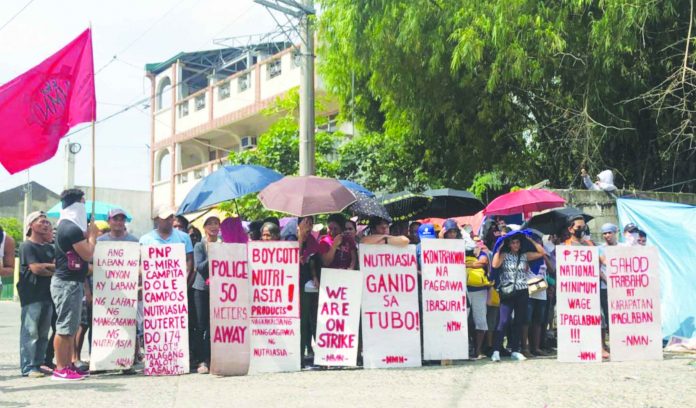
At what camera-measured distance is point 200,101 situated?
34750 mm

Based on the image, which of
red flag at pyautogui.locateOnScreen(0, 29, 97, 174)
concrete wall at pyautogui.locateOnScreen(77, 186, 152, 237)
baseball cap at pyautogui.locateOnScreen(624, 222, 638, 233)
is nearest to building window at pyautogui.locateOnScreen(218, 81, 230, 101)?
concrete wall at pyautogui.locateOnScreen(77, 186, 152, 237)

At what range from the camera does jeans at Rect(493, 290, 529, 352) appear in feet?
31.0

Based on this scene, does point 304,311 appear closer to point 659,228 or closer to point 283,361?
point 283,361

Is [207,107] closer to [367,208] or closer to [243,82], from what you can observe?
[243,82]

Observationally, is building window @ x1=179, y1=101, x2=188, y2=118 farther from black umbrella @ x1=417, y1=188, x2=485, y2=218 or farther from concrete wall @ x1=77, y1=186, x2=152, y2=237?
black umbrella @ x1=417, y1=188, x2=485, y2=218

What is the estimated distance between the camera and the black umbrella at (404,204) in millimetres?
11117

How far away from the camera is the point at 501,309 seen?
952 cm

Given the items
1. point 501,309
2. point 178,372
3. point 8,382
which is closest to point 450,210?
point 501,309

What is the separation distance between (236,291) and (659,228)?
6480mm

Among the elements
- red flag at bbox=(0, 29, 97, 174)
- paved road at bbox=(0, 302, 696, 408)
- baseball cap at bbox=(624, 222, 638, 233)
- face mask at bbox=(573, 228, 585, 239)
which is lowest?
paved road at bbox=(0, 302, 696, 408)

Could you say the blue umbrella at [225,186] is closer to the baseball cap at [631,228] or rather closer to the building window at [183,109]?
the baseball cap at [631,228]

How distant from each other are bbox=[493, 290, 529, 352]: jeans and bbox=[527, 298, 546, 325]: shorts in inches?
3.5

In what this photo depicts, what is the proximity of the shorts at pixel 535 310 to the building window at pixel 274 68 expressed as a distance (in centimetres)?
2025

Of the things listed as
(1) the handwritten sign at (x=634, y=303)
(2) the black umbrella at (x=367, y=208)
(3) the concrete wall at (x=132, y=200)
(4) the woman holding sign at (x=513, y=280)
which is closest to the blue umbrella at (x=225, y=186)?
(2) the black umbrella at (x=367, y=208)
